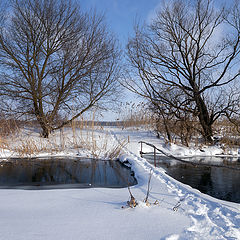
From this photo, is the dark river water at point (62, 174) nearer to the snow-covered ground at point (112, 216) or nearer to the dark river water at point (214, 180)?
the snow-covered ground at point (112, 216)

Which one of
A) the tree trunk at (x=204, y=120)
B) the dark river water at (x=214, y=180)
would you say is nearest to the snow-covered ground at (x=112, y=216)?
the dark river water at (x=214, y=180)

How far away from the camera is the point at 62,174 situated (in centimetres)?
594

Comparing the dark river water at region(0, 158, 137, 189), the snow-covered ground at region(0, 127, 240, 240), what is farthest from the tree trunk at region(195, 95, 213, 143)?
the snow-covered ground at region(0, 127, 240, 240)

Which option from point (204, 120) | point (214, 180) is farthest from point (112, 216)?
point (204, 120)

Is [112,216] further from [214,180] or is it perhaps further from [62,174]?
[214,180]

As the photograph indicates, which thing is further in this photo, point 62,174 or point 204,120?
point 204,120

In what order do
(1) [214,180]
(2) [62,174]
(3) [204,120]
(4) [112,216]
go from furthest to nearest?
1. (3) [204,120]
2. (2) [62,174]
3. (1) [214,180]
4. (4) [112,216]

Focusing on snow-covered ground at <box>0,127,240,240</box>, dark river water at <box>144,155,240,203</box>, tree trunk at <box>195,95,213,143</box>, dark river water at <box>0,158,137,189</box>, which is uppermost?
tree trunk at <box>195,95,213,143</box>

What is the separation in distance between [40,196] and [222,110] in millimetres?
10458

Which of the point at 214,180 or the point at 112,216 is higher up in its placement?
the point at 112,216

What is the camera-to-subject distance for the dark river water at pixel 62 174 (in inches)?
192

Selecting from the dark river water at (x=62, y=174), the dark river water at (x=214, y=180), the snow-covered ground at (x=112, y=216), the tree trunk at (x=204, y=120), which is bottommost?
the dark river water at (x=214, y=180)

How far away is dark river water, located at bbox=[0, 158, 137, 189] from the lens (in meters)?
4.87

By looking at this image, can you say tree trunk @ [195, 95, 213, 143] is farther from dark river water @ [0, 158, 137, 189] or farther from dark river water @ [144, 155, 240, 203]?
dark river water @ [0, 158, 137, 189]
